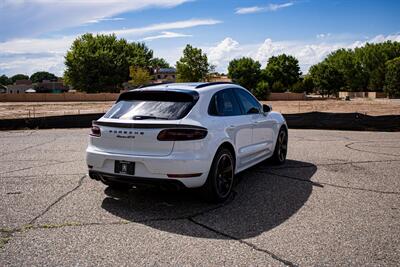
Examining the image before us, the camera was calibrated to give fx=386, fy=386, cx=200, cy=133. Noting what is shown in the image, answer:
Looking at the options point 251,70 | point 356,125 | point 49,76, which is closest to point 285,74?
point 251,70

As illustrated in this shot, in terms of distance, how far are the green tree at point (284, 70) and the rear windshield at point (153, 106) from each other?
3791 inches

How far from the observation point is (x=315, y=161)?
27.7 feet

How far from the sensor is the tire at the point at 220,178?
16.7 feet

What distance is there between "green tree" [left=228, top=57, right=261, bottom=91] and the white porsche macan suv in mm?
84901

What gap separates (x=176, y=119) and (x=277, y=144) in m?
3.47

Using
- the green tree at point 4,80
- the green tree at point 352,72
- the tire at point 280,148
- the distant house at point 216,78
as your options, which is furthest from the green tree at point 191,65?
the green tree at point 4,80

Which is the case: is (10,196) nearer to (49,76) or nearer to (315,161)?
(315,161)

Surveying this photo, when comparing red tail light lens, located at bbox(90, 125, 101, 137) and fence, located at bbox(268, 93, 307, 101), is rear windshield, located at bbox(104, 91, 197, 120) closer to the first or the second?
red tail light lens, located at bbox(90, 125, 101, 137)

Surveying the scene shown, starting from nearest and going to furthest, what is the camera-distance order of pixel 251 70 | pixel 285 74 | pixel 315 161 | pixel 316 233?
Answer: pixel 316 233
pixel 315 161
pixel 251 70
pixel 285 74

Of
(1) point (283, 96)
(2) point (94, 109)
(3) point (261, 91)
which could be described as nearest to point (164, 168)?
(2) point (94, 109)

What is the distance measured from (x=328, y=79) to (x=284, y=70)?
37.8ft

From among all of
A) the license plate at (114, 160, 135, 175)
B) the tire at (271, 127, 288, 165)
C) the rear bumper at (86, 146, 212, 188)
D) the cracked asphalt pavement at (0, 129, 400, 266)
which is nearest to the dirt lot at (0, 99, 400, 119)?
the tire at (271, 127, 288, 165)

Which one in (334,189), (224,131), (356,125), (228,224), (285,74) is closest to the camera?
(228,224)

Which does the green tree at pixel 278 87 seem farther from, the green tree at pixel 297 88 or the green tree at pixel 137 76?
the green tree at pixel 137 76
